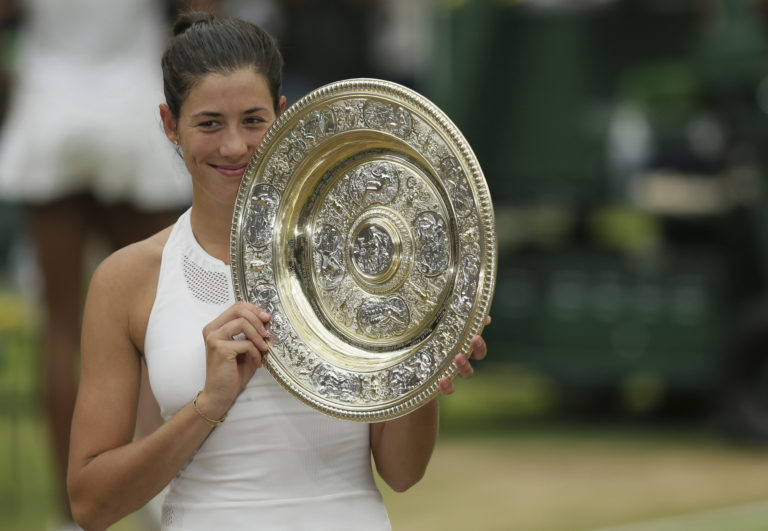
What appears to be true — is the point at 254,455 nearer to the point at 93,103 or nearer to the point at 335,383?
the point at 335,383

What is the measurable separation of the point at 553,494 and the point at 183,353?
2587 mm

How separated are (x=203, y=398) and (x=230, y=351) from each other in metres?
0.07

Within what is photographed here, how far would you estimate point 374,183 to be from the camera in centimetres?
162

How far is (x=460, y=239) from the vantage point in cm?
149

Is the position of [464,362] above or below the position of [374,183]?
below

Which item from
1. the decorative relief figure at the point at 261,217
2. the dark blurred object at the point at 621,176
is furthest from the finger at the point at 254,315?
the dark blurred object at the point at 621,176

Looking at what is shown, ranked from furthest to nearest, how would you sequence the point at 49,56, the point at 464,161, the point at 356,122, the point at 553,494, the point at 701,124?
the point at 701,124
the point at 553,494
the point at 49,56
the point at 356,122
the point at 464,161

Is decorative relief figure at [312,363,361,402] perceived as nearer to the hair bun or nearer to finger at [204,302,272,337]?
finger at [204,302,272,337]

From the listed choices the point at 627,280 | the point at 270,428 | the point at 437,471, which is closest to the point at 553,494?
the point at 437,471

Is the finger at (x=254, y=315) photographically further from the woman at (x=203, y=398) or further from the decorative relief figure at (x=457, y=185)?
the decorative relief figure at (x=457, y=185)

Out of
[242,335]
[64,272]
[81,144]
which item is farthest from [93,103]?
[242,335]

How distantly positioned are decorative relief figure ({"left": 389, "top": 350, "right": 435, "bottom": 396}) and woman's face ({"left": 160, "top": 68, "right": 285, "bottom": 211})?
1.15 feet

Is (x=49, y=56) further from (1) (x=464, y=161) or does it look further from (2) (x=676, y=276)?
(2) (x=676, y=276)

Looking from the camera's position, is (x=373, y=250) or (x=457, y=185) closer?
(x=457, y=185)
